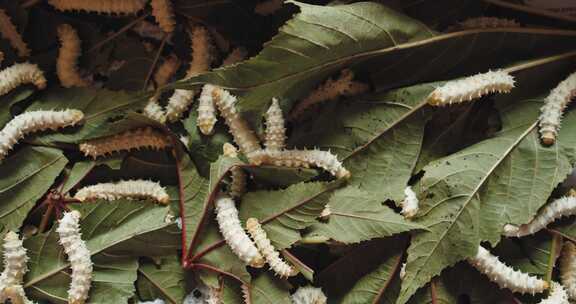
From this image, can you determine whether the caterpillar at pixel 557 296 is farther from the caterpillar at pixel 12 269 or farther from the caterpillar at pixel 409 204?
the caterpillar at pixel 12 269

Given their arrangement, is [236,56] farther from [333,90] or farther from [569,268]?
[569,268]

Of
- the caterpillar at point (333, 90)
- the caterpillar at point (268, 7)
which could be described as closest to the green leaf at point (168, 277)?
the caterpillar at point (333, 90)

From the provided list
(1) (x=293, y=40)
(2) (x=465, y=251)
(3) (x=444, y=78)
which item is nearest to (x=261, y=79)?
(1) (x=293, y=40)

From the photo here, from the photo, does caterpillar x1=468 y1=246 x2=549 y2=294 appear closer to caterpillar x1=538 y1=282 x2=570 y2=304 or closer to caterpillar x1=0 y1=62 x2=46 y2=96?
caterpillar x1=538 y1=282 x2=570 y2=304

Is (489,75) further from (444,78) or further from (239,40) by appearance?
(239,40)

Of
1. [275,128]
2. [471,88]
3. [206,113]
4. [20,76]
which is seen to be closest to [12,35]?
[20,76]

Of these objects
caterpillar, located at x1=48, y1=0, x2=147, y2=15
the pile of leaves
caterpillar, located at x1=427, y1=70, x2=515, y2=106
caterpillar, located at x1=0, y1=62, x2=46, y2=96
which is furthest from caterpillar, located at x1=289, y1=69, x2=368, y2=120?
caterpillar, located at x1=0, y1=62, x2=46, y2=96
